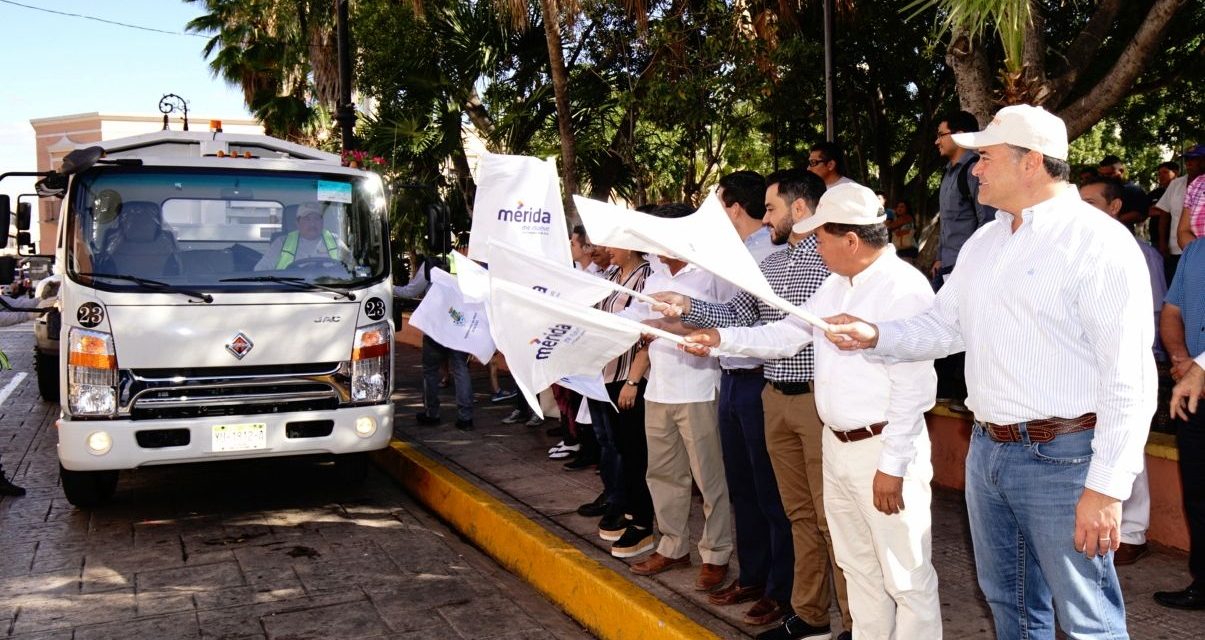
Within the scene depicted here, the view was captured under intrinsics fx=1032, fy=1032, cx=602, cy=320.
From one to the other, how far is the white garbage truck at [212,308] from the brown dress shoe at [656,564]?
252cm

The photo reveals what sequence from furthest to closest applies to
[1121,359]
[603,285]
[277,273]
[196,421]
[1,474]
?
[1,474]
[277,273]
[196,421]
[603,285]
[1121,359]

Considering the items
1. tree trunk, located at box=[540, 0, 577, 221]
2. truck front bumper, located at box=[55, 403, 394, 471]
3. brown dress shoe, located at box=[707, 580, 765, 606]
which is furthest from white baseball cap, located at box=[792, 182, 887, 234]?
tree trunk, located at box=[540, 0, 577, 221]

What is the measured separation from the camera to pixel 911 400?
131 inches

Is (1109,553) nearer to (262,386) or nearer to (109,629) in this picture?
(109,629)

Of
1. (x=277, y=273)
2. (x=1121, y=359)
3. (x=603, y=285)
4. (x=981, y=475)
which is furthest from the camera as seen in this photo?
(x=277, y=273)

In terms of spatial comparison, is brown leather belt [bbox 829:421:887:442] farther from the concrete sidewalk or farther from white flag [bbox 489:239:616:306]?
the concrete sidewalk

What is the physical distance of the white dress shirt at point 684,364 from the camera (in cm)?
498

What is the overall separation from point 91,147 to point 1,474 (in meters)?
2.64

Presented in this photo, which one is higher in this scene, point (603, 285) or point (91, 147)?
point (91, 147)

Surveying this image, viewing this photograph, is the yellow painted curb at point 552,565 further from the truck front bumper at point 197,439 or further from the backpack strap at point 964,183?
the backpack strap at point 964,183

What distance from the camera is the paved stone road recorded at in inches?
196

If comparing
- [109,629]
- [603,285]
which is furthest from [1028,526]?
[109,629]

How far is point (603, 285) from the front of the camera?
3.94 m

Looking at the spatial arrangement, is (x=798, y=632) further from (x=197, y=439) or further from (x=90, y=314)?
(x=90, y=314)
